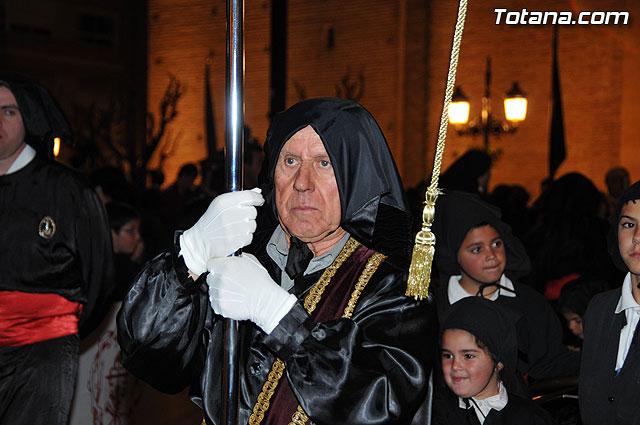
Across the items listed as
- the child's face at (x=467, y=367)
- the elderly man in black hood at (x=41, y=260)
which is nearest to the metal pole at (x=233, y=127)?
the child's face at (x=467, y=367)

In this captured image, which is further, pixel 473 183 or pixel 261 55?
pixel 261 55

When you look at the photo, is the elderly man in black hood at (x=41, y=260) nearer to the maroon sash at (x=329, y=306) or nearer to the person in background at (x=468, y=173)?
the maroon sash at (x=329, y=306)

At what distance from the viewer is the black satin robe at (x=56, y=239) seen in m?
3.82

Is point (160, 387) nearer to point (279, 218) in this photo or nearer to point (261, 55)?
point (279, 218)

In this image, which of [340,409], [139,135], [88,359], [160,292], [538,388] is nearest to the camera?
[340,409]

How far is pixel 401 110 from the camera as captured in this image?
2262 centimetres

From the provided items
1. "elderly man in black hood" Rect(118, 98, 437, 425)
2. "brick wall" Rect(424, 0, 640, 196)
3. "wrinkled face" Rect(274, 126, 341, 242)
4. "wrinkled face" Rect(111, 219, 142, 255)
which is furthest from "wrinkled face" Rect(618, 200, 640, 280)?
"brick wall" Rect(424, 0, 640, 196)

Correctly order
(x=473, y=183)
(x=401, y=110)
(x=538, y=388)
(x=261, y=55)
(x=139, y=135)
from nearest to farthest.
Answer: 1. (x=538, y=388)
2. (x=473, y=183)
3. (x=401, y=110)
4. (x=261, y=55)
5. (x=139, y=135)

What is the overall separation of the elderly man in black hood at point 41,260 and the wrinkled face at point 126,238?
173 centimetres

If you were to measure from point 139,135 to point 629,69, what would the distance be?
16408 mm

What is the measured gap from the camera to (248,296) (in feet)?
6.98

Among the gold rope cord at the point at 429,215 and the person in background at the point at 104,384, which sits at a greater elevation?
the gold rope cord at the point at 429,215

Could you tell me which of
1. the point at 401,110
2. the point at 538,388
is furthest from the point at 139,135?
the point at 538,388

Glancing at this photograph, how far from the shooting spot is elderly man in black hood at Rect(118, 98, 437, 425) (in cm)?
213
